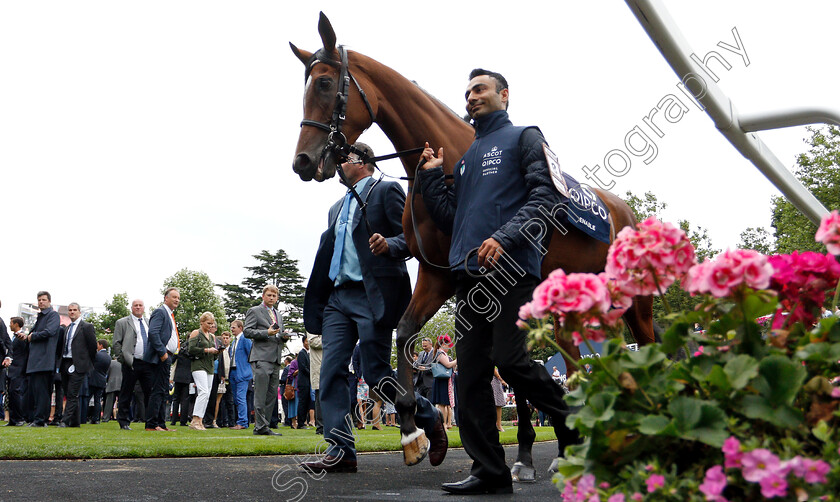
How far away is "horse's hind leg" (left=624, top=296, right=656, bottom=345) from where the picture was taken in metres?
6.95

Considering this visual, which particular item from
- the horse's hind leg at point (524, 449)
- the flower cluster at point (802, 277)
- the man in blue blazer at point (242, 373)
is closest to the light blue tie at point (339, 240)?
the horse's hind leg at point (524, 449)

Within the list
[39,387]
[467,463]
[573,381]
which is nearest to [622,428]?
[573,381]

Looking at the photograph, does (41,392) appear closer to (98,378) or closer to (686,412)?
(98,378)

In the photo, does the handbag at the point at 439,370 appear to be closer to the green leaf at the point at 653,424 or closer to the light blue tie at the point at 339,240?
the light blue tie at the point at 339,240

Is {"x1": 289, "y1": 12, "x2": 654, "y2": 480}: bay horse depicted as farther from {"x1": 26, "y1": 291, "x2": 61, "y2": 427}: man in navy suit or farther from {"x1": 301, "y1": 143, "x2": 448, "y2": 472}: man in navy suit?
{"x1": 26, "y1": 291, "x2": 61, "y2": 427}: man in navy suit

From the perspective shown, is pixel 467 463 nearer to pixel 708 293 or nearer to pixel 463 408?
pixel 463 408

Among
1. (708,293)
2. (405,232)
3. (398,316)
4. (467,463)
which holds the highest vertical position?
(405,232)

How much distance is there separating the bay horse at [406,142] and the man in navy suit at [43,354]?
9.91m

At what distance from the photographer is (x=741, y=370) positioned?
65.4 inches

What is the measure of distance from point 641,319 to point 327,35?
3691 millimetres

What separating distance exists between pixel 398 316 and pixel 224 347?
411 inches

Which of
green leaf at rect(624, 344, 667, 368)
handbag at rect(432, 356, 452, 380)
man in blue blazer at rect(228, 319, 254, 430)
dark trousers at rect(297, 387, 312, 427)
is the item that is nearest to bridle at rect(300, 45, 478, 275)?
green leaf at rect(624, 344, 667, 368)

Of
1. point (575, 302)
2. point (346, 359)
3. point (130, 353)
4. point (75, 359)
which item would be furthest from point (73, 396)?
point (575, 302)

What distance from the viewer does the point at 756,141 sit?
696cm
